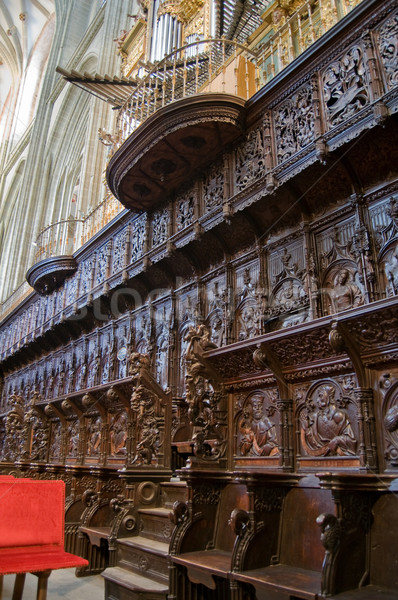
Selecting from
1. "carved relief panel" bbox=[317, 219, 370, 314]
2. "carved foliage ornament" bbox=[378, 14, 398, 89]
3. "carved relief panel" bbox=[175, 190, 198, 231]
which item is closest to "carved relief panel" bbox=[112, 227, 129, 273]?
"carved relief panel" bbox=[175, 190, 198, 231]

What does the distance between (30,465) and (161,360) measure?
2.55 m

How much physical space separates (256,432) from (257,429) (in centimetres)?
3

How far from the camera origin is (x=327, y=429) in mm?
3502

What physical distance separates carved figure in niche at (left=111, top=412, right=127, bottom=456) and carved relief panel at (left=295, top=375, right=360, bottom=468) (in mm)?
3226

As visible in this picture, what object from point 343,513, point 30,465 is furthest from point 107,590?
point 30,465

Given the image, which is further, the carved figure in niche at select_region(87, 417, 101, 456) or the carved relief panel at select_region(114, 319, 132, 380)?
the carved relief panel at select_region(114, 319, 132, 380)

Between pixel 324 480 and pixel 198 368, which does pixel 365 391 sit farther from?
pixel 198 368

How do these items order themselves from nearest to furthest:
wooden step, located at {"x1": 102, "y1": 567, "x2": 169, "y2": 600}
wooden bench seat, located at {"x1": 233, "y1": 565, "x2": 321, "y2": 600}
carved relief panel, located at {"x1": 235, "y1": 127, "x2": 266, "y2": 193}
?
wooden bench seat, located at {"x1": 233, "y1": 565, "x2": 321, "y2": 600} → wooden step, located at {"x1": 102, "y1": 567, "x2": 169, "y2": 600} → carved relief panel, located at {"x1": 235, "y1": 127, "x2": 266, "y2": 193}

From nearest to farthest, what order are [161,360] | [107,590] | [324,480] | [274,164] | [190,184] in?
[324,480] → [107,590] → [274,164] → [190,184] → [161,360]

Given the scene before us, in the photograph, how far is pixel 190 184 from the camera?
24.8 feet

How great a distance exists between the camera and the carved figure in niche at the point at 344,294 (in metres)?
5.25

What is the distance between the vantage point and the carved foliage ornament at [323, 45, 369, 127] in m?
5.11

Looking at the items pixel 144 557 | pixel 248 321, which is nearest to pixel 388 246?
pixel 248 321

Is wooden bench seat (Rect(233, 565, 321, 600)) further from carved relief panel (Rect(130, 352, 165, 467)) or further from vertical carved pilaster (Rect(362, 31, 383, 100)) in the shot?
vertical carved pilaster (Rect(362, 31, 383, 100))
